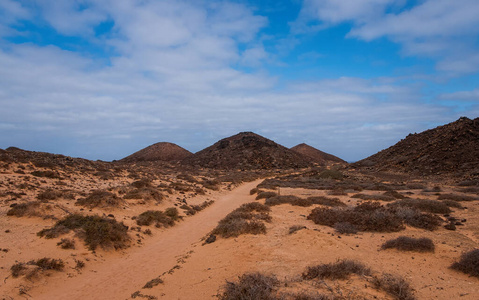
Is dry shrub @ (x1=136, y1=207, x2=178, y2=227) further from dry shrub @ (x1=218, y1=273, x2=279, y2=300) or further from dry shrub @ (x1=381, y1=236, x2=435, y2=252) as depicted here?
dry shrub @ (x1=381, y1=236, x2=435, y2=252)

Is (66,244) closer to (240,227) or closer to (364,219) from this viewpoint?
(240,227)

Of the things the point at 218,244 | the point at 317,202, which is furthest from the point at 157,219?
the point at 317,202

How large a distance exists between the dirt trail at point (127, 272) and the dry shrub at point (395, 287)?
21.0 ft

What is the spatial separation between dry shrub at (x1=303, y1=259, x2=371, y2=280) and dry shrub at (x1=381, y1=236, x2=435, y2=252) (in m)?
2.71

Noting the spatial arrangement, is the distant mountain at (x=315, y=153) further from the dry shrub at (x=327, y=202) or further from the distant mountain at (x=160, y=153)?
the dry shrub at (x=327, y=202)

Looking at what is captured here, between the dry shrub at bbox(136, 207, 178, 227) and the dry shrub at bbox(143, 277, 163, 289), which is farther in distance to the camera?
the dry shrub at bbox(136, 207, 178, 227)

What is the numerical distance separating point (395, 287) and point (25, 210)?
1439 centimetres

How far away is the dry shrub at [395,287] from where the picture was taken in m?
5.45

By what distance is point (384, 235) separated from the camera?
10539 mm

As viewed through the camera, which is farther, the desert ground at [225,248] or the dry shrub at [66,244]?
the dry shrub at [66,244]

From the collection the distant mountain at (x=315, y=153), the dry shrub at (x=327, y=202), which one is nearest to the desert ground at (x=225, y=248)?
the dry shrub at (x=327, y=202)

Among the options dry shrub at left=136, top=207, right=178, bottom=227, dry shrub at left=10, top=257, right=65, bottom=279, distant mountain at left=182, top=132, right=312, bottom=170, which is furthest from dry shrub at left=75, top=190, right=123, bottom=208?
distant mountain at left=182, top=132, right=312, bottom=170

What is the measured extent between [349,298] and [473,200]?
1662 cm

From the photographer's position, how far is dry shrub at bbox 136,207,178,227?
1416cm
